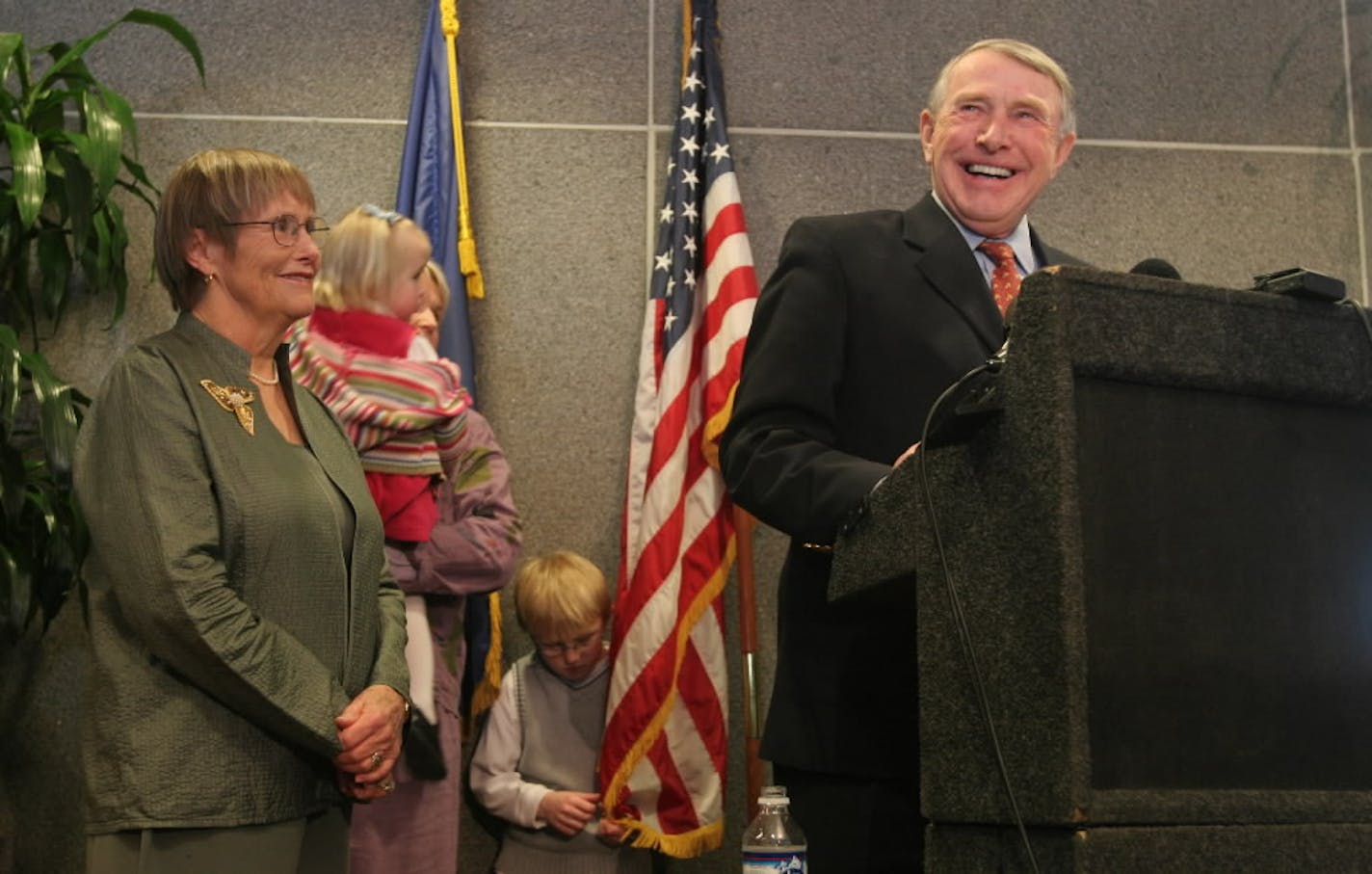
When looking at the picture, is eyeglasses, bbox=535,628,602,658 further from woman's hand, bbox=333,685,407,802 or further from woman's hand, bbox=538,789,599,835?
woman's hand, bbox=333,685,407,802

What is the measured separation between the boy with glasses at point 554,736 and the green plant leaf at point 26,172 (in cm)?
134

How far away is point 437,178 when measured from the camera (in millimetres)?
3879

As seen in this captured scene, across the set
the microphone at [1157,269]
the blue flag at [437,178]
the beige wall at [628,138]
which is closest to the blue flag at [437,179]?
the blue flag at [437,178]

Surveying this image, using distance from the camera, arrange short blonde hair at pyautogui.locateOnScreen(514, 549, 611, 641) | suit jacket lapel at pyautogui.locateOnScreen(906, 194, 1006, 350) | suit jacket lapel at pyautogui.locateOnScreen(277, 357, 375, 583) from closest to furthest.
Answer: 1. suit jacket lapel at pyautogui.locateOnScreen(906, 194, 1006, 350)
2. suit jacket lapel at pyautogui.locateOnScreen(277, 357, 375, 583)
3. short blonde hair at pyautogui.locateOnScreen(514, 549, 611, 641)

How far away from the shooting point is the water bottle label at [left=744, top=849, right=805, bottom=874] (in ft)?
5.55

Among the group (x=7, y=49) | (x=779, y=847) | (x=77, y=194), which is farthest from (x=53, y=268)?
Result: (x=779, y=847)

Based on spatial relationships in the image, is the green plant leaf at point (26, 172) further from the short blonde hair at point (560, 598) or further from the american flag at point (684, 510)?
Result: the american flag at point (684, 510)

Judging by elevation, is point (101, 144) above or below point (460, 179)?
below

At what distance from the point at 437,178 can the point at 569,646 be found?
1.29m

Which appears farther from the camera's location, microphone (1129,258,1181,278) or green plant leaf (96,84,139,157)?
green plant leaf (96,84,139,157)

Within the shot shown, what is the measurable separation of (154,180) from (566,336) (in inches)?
45.9

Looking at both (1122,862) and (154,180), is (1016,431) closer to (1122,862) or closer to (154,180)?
(1122,862)

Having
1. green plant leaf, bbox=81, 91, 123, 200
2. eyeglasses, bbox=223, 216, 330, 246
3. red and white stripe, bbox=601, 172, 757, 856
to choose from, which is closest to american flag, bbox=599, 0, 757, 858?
red and white stripe, bbox=601, 172, 757, 856

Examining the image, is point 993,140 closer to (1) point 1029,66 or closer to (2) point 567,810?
(1) point 1029,66
